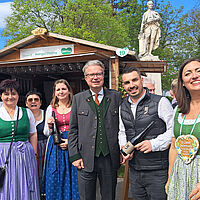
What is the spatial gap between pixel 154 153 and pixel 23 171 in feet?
5.21

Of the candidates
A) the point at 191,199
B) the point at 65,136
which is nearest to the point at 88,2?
the point at 65,136

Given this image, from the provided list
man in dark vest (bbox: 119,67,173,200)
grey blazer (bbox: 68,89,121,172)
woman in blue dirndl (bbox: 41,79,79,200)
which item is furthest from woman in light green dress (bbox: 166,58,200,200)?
woman in blue dirndl (bbox: 41,79,79,200)

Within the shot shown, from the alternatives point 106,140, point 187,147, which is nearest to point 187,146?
point 187,147

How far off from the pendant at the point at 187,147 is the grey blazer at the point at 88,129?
0.83 meters

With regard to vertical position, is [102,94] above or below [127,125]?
above

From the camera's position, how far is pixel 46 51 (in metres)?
7.37

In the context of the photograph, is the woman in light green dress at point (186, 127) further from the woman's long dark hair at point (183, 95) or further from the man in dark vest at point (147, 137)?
the man in dark vest at point (147, 137)

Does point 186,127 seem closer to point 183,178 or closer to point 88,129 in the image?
point 183,178

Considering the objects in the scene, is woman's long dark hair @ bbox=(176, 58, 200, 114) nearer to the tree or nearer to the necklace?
the necklace

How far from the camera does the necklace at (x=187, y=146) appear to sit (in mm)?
1659

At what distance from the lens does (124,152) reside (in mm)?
2166

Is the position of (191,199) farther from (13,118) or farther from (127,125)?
(13,118)

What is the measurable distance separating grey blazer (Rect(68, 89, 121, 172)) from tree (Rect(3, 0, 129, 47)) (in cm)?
1735

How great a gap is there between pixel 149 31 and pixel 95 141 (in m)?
11.0
